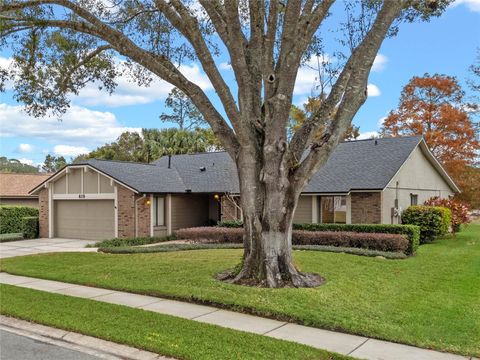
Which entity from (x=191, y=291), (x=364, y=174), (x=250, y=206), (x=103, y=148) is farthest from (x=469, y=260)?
(x=103, y=148)

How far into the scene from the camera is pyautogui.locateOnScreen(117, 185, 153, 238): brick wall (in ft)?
68.6

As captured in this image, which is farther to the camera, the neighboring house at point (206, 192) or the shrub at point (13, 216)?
the shrub at point (13, 216)

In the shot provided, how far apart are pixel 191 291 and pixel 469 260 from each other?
918 centimetres

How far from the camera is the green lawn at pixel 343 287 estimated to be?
641cm

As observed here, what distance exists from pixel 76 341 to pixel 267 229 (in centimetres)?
418

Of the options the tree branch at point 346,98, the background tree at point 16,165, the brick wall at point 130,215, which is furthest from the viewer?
the background tree at point 16,165

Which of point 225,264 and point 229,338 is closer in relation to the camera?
point 229,338

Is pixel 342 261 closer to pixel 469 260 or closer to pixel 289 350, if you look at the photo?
pixel 469 260

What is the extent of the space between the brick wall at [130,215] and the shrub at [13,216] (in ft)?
25.2

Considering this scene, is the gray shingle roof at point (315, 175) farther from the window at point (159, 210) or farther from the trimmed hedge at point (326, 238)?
the trimmed hedge at point (326, 238)

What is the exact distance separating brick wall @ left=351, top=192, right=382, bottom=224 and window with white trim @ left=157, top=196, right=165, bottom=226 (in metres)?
9.42

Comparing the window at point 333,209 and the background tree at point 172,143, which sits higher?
the background tree at point 172,143

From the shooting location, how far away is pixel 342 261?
473 inches

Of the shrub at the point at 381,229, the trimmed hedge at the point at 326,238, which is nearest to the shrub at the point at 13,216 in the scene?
the trimmed hedge at the point at 326,238
